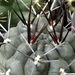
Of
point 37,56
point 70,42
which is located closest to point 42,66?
point 37,56

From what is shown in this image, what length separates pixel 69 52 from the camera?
22.1 inches

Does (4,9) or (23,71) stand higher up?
(4,9)

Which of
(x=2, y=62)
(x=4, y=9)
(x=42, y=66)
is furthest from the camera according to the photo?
(x=4, y=9)

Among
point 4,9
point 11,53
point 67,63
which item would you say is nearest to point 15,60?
point 11,53

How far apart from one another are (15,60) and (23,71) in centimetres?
4

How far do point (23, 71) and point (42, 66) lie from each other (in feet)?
0.23

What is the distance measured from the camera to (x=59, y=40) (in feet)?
1.84

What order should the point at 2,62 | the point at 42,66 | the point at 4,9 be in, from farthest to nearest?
the point at 4,9, the point at 2,62, the point at 42,66

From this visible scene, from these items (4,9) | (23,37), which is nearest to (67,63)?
(23,37)

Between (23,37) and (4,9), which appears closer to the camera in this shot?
(23,37)

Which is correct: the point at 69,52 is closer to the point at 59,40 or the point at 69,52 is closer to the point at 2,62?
the point at 59,40

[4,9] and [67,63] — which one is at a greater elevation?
[4,9]

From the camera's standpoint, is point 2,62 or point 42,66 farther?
point 2,62

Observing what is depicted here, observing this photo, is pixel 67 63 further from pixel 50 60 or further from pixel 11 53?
pixel 11 53
